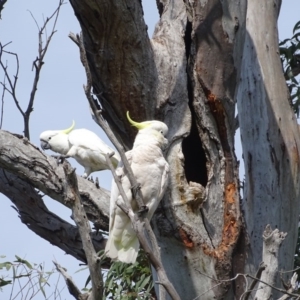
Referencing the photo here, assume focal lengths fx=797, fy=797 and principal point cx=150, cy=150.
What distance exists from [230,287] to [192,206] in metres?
0.30

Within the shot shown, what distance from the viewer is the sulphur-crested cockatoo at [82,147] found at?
3.78 meters

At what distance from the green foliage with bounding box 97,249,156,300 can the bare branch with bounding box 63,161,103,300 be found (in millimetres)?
1299

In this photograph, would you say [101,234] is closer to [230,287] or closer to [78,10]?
[230,287]

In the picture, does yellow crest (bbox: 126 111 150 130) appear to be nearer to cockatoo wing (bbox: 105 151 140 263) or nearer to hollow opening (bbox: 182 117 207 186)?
cockatoo wing (bbox: 105 151 140 263)

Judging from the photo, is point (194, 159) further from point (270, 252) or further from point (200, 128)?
point (270, 252)

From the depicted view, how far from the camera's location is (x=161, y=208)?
106 inches

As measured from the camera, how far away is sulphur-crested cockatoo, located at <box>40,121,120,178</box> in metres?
3.78

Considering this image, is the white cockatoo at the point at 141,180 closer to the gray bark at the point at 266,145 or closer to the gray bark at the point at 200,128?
the gray bark at the point at 200,128

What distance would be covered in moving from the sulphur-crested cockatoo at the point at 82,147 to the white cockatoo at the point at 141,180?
1.12 meters

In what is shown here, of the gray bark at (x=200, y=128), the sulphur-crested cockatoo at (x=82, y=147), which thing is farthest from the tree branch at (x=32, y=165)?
the sulphur-crested cockatoo at (x=82, y=147)

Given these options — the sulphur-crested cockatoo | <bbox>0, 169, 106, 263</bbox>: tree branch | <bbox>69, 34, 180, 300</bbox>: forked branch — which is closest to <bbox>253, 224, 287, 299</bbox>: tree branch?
<bbox>69, 34, 180, 300</bbox>: forked branch

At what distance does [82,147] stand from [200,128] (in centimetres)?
119

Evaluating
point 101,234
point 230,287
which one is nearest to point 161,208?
point 230,287

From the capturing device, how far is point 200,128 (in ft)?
9.02
